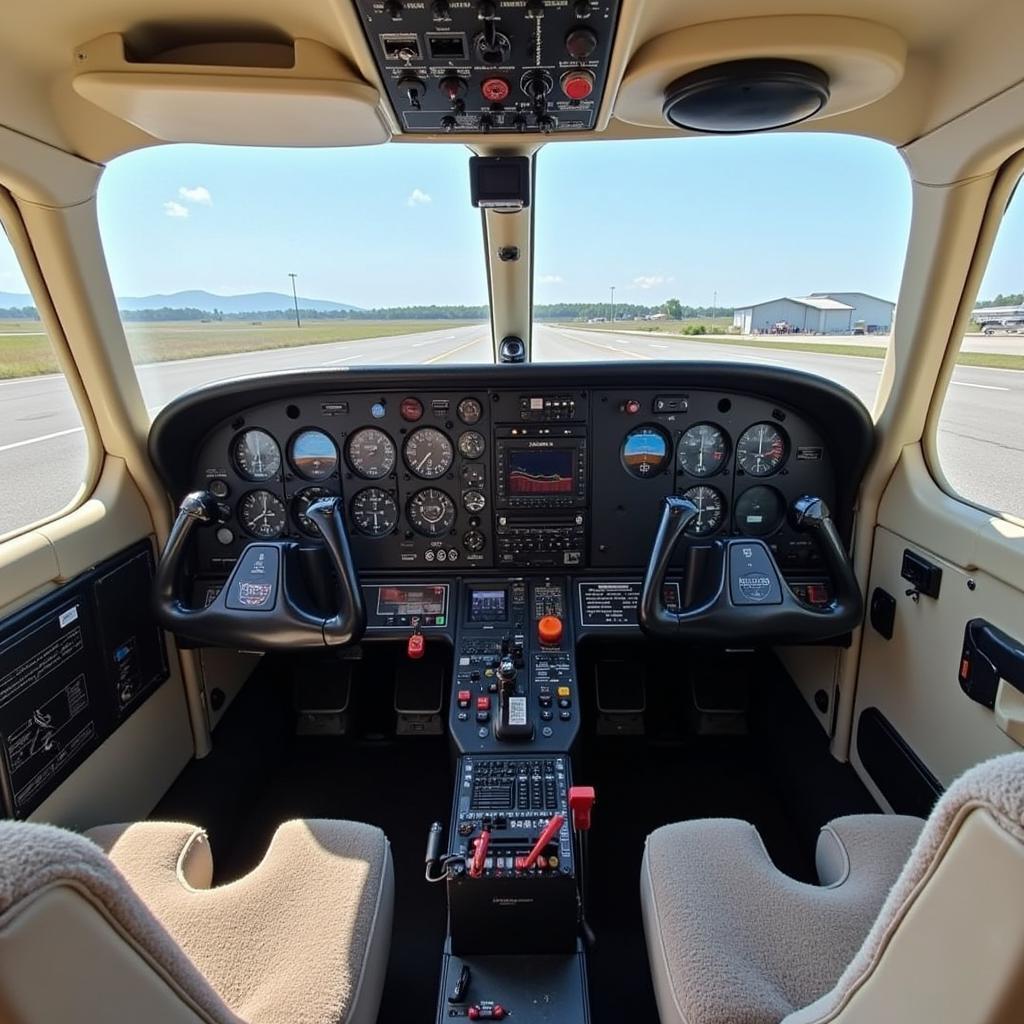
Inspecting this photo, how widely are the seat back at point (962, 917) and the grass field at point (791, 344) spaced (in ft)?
5.72

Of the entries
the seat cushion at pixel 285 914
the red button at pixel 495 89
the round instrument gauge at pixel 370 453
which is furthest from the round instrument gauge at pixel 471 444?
the seat cushion at pixel 285 914

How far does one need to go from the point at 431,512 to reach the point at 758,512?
45.5 inches

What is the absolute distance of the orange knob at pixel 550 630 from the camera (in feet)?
7.22

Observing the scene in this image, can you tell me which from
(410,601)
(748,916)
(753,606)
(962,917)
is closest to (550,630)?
(410,601)

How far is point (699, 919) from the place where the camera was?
122cm

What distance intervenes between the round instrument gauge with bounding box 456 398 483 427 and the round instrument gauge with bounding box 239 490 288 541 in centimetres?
71

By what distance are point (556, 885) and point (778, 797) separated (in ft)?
4.35

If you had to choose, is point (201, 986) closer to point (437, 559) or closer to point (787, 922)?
point (787, 922)

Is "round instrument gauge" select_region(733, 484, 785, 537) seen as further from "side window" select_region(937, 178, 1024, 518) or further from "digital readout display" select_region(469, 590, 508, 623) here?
"digital readout display" select_region(469, 590, 508, 623)

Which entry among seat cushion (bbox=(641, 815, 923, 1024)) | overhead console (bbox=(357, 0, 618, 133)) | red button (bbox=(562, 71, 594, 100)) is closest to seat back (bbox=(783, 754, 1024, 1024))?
seat cushion (bbox=(641, 815, 923, 1024))

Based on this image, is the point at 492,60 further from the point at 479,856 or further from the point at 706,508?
the point at 479,856

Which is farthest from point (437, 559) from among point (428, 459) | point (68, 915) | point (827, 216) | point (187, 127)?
point (68, 915)

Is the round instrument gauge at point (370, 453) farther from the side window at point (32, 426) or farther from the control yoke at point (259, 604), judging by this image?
the side window at point (32, 426)

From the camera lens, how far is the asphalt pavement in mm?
1883
